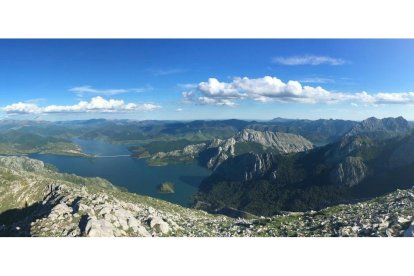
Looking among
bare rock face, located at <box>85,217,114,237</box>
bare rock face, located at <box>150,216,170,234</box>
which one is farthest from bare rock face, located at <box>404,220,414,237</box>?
bare rock face, located at <box>85,217,114,237</box>

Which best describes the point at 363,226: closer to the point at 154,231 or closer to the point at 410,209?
the point at 410,209

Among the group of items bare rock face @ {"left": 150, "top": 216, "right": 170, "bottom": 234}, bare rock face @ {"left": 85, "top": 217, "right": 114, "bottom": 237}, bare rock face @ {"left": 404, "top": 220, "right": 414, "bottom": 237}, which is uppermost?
bare rock face @ {"left": 404, "top": 220, "right": 414, "bottom": 237}

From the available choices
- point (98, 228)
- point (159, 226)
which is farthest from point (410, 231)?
point (98, 228)

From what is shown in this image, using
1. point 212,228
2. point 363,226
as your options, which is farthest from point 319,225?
point 212,228

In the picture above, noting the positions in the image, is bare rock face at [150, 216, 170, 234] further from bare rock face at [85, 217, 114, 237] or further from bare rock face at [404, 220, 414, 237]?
bare rock face at [404, 220, 414, 237]

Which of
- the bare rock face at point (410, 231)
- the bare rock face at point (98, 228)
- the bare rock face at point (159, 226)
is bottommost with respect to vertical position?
the bare rock face at point (159, 226)

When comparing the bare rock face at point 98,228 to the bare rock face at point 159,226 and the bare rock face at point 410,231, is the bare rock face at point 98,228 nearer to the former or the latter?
the bare rock face at point 159,226

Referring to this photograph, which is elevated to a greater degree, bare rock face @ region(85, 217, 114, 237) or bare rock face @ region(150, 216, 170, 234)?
bare rock face @ region(85, 217, 114, 237)

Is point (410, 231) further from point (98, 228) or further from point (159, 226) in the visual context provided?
point (98, 228)

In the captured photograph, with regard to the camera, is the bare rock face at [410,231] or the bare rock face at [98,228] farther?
the bare rock face at [98,228]

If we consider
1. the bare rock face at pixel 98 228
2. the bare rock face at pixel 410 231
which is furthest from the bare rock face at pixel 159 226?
the bare rock face at pixel 410 231

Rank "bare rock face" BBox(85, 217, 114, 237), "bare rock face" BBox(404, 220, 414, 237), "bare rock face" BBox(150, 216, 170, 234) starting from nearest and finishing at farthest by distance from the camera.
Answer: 1. "bare rock face" BBox(404, 220, 414, 237)
2. "bare rock face" BBox(85, 217, 114, 237)
3. "bare rock face" BBox(150, 216, 170, 234)
